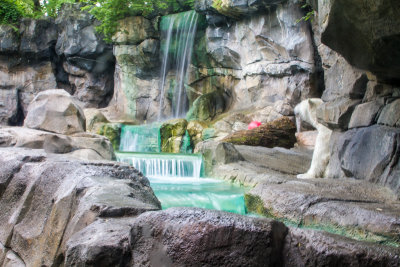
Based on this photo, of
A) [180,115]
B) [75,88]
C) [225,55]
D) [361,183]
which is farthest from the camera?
[75,88]

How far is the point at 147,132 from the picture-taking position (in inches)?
556

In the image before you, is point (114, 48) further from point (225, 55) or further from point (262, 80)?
point (262, 80)

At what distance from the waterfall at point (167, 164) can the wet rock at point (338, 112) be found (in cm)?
313

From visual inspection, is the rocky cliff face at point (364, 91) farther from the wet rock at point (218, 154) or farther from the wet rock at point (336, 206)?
the wet rock at point (218, 154)

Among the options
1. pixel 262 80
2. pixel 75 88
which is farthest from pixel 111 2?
pixel 262 80

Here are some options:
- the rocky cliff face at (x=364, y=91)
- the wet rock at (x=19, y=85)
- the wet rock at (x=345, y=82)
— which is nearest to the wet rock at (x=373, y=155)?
the rocky cliff face at (x=364, y=91)

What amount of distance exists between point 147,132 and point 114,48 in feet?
16.9

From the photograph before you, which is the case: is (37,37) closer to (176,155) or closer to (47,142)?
(176,155)

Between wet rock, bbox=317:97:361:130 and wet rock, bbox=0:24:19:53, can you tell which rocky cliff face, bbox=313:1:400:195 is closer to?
wet rock, bbox=317:97:361:130

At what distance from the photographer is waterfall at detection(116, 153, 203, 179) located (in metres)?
8.15

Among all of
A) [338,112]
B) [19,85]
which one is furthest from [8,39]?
[338,112]

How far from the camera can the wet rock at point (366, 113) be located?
15.1ft

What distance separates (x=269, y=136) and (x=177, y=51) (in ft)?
27.4

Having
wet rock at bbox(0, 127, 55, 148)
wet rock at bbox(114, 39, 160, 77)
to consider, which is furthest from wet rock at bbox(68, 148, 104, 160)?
wet rock at bbox(114, 39, 160, 77)
